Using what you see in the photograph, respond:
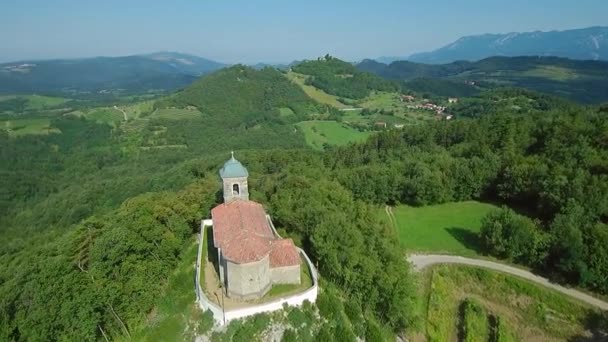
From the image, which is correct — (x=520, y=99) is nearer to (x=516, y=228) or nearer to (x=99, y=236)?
(x=516, y=228)

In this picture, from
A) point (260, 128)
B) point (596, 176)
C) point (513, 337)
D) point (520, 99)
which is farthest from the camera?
point (520, 99)

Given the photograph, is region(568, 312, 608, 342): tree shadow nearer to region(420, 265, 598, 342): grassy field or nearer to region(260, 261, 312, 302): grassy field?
region(420, 265, 598, 342): grassy field

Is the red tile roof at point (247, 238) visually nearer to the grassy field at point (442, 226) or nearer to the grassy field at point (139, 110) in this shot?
the grassy field at point (442, 226)

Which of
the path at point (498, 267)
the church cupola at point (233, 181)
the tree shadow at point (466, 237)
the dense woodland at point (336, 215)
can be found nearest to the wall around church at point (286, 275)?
the dense woodland at point (336, 215)

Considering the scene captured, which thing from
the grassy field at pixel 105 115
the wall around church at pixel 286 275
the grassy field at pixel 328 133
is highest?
the wall around church at pixel 286 275

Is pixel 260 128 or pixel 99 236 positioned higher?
pixel 99 236

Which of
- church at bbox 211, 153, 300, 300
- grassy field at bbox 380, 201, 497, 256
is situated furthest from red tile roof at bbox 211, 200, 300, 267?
grassy field at bbox 380, 201, 497, 256

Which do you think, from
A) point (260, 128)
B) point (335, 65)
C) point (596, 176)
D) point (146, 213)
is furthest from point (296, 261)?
point (335, 65)

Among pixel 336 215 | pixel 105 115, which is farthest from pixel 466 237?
pixel 105 115
